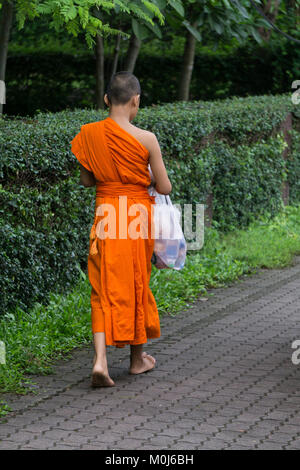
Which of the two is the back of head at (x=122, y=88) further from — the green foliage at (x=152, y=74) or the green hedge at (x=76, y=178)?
the green foliage at (x=152, y=74)

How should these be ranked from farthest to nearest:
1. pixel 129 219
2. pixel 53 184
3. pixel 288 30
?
pixel 288 30 → pixel 53 184 → pixel 129 219

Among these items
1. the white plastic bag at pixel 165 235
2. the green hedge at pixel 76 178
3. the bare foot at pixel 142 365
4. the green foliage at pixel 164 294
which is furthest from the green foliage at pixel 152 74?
the bare foot at pixel 142 365

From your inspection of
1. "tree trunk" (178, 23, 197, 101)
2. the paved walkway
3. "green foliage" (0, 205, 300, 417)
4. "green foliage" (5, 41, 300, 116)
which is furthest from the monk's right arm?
"green foliage" (5, 41, 300, 116)

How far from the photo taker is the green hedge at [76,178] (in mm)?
6438

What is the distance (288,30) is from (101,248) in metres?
13.3

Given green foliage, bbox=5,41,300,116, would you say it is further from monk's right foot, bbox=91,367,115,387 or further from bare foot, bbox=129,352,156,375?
monk's right foot, bbox=91,367,115,387

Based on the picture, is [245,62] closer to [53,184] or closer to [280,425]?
[53,184]

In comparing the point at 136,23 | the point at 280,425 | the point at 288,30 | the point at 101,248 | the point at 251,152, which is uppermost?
the point at 288,30

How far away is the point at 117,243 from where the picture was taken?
5406mm

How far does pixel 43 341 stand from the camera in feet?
19.7

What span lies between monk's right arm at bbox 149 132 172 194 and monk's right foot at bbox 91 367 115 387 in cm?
124

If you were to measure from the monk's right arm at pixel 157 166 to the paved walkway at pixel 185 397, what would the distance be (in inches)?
50.6

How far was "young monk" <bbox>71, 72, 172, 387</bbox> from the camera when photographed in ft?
17.4

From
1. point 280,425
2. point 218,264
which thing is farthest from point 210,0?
point 280,425
